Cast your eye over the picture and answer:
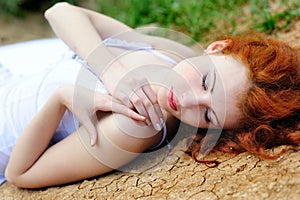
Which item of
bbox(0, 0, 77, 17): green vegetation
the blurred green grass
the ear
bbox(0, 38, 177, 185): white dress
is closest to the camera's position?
the ear

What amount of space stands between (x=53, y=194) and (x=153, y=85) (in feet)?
1.72

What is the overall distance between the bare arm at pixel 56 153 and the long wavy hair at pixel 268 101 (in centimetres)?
32

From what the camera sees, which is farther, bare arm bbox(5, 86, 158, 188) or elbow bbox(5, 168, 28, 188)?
elbow bbox(5, 168, 28, 188)

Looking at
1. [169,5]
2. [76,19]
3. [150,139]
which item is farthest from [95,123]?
[169,5]

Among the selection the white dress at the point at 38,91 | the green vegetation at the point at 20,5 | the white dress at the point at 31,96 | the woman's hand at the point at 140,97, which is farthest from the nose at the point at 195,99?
the green vegetation at the point at 20,5

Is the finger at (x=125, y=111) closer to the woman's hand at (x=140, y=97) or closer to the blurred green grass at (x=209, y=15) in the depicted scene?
the woman's hand at (x=140, y=97)

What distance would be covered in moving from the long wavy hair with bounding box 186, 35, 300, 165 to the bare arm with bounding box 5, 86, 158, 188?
32cm

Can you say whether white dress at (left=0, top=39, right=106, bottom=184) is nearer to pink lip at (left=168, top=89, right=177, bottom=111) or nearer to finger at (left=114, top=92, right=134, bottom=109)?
finger at (left=114, top=92, right=134, bottom=109)

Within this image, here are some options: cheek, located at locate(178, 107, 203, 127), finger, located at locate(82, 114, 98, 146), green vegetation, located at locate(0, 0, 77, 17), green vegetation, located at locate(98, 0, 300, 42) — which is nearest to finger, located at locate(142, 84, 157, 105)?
cheek, located at locate(178, 107, 203, 127)

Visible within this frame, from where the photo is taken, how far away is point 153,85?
1.81 metres

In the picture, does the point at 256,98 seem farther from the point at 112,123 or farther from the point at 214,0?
the point at 214,0

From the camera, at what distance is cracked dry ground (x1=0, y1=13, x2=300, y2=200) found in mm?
1524

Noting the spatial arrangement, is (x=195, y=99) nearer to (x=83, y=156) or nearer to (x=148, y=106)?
(x=148, y=106)

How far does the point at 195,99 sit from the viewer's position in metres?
1.67
